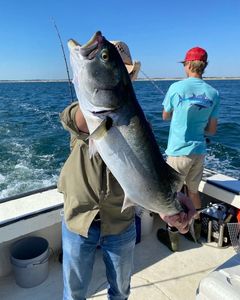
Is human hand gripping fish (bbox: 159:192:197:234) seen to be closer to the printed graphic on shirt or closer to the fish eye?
the fish eye

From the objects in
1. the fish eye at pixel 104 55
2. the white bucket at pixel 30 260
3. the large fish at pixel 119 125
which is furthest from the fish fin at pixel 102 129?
the white bucket at pixel 30 260

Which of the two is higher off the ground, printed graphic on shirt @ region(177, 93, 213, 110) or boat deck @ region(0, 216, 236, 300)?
printed graphic on shirt @ region(177, 93, 213, 110)

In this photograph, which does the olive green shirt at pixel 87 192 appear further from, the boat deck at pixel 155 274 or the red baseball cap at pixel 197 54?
the red baseball cap at pixel 197 54

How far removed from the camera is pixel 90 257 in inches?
84.7

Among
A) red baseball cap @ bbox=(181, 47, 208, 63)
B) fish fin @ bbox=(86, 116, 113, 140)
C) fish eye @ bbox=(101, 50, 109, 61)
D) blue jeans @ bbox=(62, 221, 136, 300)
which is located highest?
fish eye @ bbox=(101, 50, 109, 61)

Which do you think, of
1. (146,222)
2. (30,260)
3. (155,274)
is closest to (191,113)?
(146,222)

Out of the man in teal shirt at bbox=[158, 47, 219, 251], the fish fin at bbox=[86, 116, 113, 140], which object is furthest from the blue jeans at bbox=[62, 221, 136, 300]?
the man in teal shirt at bbox=[158, 47, 219, 251]

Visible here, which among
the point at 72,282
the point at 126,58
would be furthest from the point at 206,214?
the point at 126,58

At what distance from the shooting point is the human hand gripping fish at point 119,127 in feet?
4.66

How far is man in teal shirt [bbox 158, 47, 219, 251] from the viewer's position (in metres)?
3.61

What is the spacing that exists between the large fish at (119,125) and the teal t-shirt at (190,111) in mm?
2013

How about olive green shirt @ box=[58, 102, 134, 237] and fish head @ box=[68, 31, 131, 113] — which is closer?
fish head @ box=[68, 31, 131, 113]

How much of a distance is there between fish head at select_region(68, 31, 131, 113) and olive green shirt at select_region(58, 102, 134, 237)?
1.85 ft

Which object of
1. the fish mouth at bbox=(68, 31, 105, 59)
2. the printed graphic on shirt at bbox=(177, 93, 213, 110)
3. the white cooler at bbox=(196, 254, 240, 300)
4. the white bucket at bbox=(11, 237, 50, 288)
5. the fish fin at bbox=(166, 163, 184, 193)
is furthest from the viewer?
the printed graphic on shirt at bbox=(177, 93, 213, 110)
